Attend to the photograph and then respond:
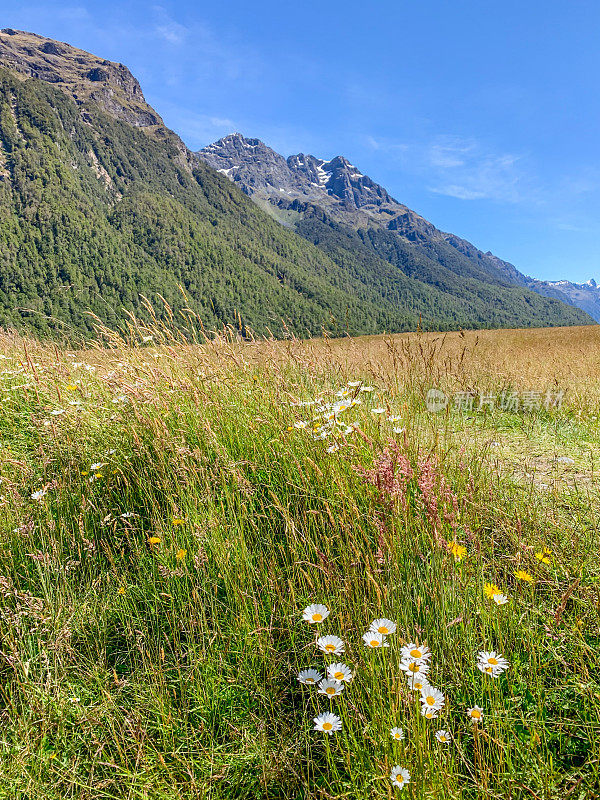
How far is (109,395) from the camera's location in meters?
4.36

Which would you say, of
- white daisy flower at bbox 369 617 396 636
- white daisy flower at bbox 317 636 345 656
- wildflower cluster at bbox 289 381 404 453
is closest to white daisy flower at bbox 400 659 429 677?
white daisy flower at bbox 369 617 396 636

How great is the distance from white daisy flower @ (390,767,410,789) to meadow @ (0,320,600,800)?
21 millimetres

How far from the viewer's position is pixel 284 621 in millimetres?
2035

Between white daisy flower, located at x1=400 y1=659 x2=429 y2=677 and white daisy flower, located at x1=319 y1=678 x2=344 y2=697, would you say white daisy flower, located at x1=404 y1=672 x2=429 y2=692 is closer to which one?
white daisy flower, located at x1=400 y1=659 x2=429 y2=677

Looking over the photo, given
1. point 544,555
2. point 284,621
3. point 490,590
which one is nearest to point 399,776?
point 284,621

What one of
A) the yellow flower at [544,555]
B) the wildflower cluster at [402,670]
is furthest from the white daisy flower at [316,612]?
the yellow flower at [544,555]

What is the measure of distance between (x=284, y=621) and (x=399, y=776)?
85 centimetres

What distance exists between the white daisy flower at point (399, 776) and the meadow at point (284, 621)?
2 cm

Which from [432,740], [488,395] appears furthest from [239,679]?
[488,395]

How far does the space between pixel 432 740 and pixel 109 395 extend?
13.3 feet

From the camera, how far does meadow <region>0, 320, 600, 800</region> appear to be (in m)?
1.51

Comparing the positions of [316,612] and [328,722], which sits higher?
[316,612]

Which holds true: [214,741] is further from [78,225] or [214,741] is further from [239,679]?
[78,225]

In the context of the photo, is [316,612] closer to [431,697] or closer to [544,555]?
[431,697]
